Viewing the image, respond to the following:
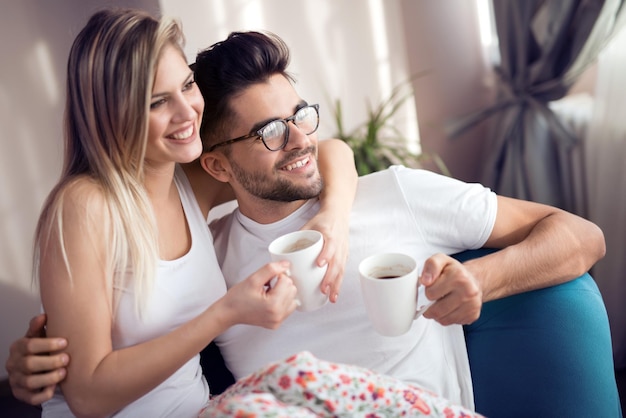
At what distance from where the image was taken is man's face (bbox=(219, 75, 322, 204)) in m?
1.62

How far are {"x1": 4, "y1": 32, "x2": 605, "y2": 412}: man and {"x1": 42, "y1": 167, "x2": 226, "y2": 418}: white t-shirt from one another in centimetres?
14

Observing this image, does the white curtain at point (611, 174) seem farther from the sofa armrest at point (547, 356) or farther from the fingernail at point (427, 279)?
the fingernail at point (427, 279)

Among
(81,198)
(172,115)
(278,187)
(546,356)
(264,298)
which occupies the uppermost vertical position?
Result: (172,115)

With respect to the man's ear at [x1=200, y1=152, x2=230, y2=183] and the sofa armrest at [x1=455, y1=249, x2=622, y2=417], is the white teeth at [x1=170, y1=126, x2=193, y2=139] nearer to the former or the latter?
the man's ear at [x1=200, y1=152, x2=230, y2=183]

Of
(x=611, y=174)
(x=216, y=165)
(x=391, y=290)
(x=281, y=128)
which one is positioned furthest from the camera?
(x=611, y=174)

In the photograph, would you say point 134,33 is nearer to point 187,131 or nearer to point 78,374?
point 187,131

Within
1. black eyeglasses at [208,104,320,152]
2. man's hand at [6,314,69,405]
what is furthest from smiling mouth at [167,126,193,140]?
man's hand at [6,314,69,405]

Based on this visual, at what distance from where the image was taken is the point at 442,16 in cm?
332

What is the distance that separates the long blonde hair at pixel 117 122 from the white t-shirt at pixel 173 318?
4cm

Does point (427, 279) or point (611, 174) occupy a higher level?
point (427, 279)

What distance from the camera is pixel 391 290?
1.11 m

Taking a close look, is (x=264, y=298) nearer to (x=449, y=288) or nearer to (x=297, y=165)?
(x=449, y=288)

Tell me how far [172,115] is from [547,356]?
103 cm

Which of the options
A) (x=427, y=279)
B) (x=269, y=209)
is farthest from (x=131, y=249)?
(x=427, y=279)
